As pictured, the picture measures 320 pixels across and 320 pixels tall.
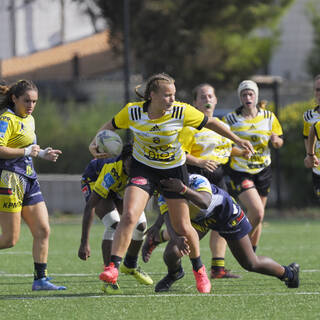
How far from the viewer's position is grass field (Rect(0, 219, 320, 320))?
20.5ft

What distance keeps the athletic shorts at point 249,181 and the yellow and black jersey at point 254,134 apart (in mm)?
50

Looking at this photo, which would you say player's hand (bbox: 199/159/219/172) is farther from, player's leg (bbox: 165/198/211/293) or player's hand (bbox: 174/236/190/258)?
player's hand (bbox: 174/236/190/258)

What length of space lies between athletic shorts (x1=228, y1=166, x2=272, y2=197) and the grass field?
88cm

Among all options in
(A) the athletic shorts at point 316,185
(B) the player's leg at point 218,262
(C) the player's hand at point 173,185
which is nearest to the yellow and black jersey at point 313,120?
(A) the athletic shorts at point 316,185

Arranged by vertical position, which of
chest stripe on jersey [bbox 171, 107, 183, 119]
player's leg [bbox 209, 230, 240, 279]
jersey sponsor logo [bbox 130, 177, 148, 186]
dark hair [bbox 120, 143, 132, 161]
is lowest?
player's leg [bbox 209, 230, 240, 279]

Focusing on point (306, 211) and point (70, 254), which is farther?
point (306, 211)

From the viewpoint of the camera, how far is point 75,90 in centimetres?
2334

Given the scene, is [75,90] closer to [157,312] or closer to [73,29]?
[73,29]

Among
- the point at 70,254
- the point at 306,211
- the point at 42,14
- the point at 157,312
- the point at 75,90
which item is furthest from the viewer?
the point at 75,90

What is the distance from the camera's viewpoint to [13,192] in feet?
24.7

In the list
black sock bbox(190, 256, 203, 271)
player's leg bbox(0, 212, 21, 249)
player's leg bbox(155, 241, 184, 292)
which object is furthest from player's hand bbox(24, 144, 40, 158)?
black sock bbox(190, 256, 203, 271)

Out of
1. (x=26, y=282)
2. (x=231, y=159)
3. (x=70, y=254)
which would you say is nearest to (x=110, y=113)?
(x=70, y=254)

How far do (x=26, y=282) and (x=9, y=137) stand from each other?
A: 1.62 metres

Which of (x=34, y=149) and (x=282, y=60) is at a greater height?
(x=282, y=60)
